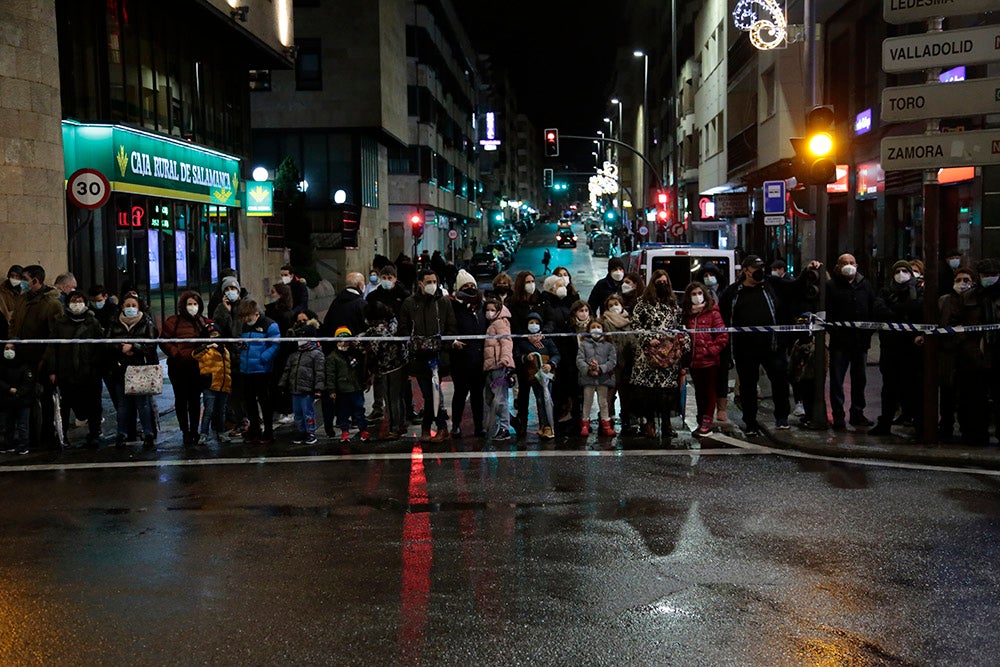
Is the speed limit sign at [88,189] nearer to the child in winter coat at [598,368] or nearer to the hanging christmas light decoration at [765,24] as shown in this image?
the child in winter coat at [598,368]

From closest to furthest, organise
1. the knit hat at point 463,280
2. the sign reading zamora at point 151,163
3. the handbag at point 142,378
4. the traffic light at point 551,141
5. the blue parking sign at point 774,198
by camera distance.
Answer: the handbag at point 142,378 → the knit hat at point 463,280 → the blue parking sign at point 774,198 → the sign reading zamora at point 151,163 → the traffic light at point 551,141

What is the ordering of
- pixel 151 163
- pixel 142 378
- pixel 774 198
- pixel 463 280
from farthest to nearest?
pixel 151 163, pixel 774 198, pixel 463 280, pixel 142 378

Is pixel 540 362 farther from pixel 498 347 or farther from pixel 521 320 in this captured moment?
pixel 521 320

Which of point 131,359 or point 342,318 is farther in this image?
point 342,318

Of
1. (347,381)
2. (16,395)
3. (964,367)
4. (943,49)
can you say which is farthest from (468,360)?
(943,49)

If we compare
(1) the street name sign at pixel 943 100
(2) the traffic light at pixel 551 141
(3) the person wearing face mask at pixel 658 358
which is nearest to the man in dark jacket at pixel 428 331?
(3) the person wearing face mask at pixel 658 358

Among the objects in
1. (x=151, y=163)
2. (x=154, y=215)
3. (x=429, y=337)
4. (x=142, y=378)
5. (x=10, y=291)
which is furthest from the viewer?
(x=154, y=215)

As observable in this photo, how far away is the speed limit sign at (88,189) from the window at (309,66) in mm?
38800

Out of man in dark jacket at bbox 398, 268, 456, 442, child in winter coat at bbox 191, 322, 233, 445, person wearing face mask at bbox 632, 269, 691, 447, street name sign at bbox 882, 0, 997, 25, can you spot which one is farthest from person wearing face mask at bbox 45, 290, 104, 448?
street name sign at bbox 882, 0, 997, 25

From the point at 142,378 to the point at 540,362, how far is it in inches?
172

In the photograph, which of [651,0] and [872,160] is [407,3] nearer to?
[651,0]

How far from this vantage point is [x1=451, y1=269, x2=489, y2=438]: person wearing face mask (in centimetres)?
1251

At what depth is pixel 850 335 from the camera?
12.5m

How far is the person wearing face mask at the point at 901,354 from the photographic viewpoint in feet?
39.2
